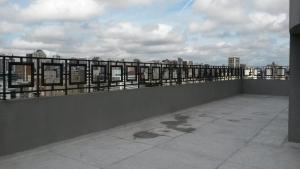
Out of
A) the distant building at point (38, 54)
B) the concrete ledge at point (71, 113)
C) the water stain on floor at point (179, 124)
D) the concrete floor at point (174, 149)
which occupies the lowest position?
the concrete floor at point (174, 149)

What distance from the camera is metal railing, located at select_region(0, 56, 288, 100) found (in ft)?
19.4

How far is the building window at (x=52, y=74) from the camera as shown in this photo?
21.6 feet

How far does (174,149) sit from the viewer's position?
6246mm

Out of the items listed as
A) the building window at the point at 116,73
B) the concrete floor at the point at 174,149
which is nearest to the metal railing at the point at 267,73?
the concrete floor at the point at 174,149

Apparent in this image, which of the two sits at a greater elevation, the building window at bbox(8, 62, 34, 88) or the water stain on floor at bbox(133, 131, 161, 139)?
the building window at bbox(8, 62, 34, 88)

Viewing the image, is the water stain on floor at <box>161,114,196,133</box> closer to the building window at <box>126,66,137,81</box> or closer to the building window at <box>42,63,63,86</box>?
the building window at <box>126,66,137,81</box>

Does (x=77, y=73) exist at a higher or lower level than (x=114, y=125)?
higher

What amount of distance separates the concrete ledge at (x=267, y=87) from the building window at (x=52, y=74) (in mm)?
16494

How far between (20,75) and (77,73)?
1.66 m

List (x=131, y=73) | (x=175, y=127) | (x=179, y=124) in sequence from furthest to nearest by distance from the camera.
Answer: (x=131, y=73) → (x=179, y=124) → (x=175, y=127)

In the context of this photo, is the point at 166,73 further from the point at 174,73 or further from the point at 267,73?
the point at 267,73

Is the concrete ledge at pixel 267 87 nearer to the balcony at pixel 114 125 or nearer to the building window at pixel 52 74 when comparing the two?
the balcony at pixel 114 125

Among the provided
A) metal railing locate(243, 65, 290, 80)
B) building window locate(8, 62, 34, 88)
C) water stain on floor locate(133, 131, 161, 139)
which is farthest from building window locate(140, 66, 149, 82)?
metal railing locate(243, 65, 290, 80)

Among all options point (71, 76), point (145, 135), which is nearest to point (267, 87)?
A: point (145, 135)
